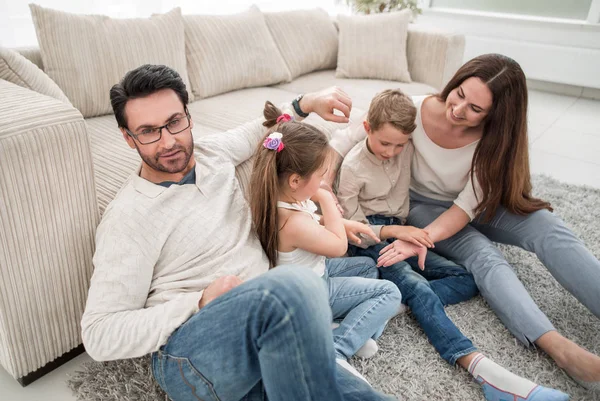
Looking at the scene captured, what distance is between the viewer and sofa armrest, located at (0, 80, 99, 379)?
3.39ft

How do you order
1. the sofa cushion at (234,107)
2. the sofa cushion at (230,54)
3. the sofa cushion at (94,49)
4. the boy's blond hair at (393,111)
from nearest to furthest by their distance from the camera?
the boy's blond hair at (393,111) < the sofa cushion at (94,49) < the sofa cushion at (234,107) < the sofa cushion at (230,54)

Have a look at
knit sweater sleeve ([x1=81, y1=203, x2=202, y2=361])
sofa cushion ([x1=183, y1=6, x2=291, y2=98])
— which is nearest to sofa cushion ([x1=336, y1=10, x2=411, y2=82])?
sofa cushion ([x1=183, y1=6, x2=291, y2=98])

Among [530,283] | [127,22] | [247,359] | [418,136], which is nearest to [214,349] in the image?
[247,359]

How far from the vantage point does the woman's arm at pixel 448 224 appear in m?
1.56

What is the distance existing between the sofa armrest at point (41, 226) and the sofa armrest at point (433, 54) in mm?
2334

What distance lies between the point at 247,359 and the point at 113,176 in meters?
0.86

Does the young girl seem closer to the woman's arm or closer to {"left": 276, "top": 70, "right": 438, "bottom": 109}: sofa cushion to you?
the woman's arm

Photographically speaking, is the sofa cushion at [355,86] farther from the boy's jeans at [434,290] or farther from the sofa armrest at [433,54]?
the boy's jeans at [434,290]

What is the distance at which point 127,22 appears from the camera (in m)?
2.04

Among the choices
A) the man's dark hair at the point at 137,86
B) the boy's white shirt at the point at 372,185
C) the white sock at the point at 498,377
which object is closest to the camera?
the man's dark hair at the point at 137,86

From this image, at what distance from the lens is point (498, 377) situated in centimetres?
124

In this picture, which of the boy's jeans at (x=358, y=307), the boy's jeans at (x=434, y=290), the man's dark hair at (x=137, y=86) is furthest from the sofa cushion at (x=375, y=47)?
the man's dark hair at (x=137, y=86)

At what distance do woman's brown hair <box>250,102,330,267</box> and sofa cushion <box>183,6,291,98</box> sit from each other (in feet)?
4.25

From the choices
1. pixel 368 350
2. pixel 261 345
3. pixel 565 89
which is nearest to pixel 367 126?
pixel 368 350
